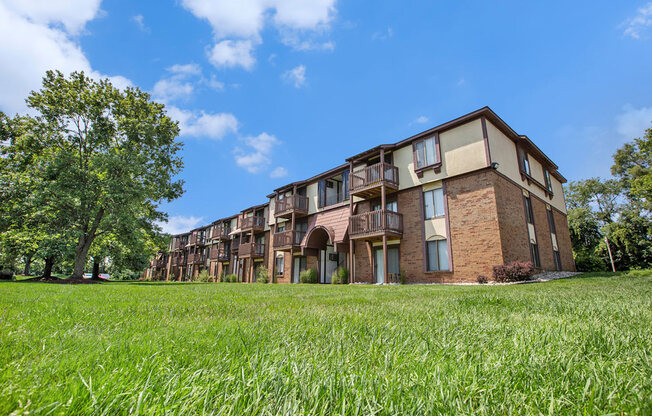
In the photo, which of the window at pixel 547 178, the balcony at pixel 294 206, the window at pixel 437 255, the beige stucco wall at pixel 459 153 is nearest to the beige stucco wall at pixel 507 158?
the beige stucco wall at pixel 459 153

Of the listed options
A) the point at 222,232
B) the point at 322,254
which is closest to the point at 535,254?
the point at 322,254

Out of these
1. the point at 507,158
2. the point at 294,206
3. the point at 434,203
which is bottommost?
the point at 434,203

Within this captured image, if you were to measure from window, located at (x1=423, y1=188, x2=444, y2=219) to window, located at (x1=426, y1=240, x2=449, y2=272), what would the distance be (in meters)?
1.45

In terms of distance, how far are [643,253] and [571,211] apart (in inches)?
280

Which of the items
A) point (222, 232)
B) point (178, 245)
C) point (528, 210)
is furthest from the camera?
point (178, 245)

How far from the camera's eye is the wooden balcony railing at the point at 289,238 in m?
22.8

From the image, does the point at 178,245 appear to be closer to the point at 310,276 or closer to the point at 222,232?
the point at 222,232

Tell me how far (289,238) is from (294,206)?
8.14ft

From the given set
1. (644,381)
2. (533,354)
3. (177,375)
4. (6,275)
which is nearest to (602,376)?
(644,381)

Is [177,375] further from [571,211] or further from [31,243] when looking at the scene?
[571,211]

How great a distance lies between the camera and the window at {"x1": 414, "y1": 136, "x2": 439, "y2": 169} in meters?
16.2

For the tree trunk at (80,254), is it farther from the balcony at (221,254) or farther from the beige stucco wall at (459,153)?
the beige stucco wall at (459,153)

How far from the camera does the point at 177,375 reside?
1143mm

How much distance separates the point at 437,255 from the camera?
49.6 feet
